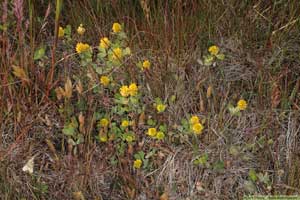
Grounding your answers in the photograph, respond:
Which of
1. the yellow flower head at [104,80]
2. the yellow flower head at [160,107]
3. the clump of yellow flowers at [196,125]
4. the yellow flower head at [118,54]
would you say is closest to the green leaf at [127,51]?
the yellow flower head at [118,54]

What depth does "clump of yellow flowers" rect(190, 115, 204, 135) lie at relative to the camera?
1697 mm

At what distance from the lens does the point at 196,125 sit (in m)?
1.70

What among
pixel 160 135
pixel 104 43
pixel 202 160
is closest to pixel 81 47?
pixel 104 43

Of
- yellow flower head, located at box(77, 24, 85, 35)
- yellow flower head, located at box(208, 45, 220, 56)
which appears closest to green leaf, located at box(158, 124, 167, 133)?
yellow flower head, located at box(208, 45, 220, 56)

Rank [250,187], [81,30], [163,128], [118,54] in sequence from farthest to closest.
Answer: [81,30]
[118,54]
[163,128]
[250,187]

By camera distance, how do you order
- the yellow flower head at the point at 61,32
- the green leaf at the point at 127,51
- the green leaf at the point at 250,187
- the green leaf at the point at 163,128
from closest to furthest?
the green leaf at the point at 250,187
the green leaf at the point at 163,128
the green leaf at the point at 127,51
the yellow flower head at the point at 61,32

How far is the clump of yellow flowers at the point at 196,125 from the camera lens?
1697 millimetres

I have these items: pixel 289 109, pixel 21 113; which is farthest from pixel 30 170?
pixel 289 109

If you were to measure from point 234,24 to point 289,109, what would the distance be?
442 mm

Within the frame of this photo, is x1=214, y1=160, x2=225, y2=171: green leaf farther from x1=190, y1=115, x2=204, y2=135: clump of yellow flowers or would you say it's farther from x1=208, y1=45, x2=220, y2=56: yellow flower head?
x1=208, y1=45, x2=220, y2=56: yellow flower head

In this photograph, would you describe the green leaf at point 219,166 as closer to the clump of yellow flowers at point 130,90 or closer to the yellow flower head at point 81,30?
the clump of yellow flowers at point 130,90

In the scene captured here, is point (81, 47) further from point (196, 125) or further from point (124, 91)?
point (196, 125)

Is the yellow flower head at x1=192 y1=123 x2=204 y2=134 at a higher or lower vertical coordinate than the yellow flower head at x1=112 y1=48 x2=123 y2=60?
lower

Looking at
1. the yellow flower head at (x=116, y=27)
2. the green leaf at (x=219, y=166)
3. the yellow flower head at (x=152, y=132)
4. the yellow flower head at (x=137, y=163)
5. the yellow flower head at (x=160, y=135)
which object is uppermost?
the yellow flower head at (x=116, y=27)
